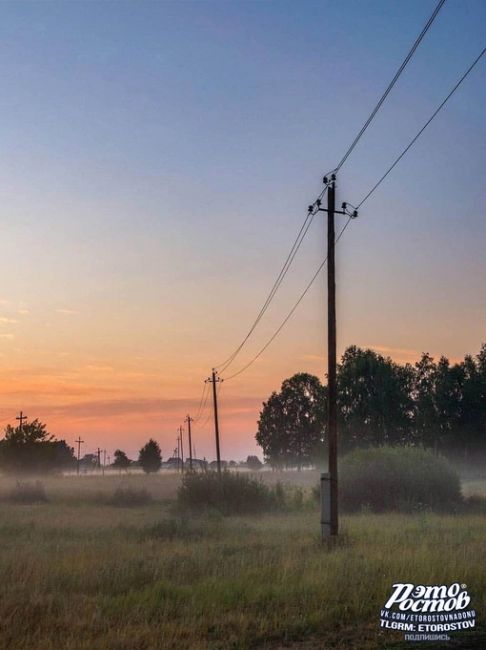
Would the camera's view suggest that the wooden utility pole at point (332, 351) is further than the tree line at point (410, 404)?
No

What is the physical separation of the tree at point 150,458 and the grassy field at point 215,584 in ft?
333

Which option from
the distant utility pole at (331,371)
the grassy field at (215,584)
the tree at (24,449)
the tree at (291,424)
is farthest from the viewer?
the tree at (291,424)

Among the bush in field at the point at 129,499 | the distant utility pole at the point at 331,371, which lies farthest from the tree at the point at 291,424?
the distant utility pole at the point at 331,371

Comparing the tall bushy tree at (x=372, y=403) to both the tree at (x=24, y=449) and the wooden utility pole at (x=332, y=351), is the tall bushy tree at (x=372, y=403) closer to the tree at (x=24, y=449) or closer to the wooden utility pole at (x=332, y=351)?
the tree at (x=24, y=449)

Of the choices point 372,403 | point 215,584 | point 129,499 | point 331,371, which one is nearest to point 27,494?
point 129,499

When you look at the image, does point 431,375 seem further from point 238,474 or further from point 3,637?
point 3,637

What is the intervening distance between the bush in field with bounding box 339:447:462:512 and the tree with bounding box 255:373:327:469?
73.7 meters

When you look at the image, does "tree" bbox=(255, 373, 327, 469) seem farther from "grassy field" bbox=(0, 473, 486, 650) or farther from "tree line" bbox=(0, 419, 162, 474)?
"grassy field" bbox=(0, 473, 486, 650)

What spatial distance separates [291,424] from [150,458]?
28.5m

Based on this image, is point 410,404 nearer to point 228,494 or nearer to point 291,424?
point 291,424

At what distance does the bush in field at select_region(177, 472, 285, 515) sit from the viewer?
109 feet

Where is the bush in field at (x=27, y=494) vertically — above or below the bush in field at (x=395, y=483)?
below

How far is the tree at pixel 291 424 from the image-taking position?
110m

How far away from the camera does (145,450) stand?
403 feet
